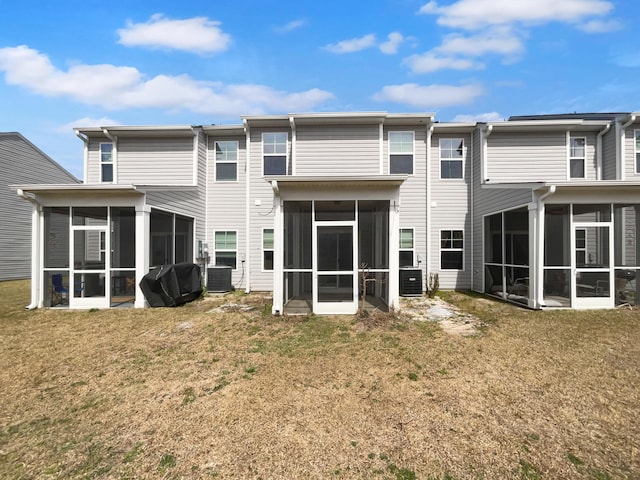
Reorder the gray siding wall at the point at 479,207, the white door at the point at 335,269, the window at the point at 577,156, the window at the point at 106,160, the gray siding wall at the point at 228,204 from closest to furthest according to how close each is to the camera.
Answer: the white door at the point at 335,269 < the gray siding wall at the point at 479,207 < the window at the point at 577,156 < the gray siding wall at the point at 228,204 < the window at the point at 106,160

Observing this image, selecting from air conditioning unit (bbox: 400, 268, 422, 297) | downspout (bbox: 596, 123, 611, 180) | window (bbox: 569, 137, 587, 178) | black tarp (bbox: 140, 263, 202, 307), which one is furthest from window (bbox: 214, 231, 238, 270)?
downspout (bbox: 596, 123, 611, 180)

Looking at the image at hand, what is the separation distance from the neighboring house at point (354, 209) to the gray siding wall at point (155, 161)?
0.05 metres

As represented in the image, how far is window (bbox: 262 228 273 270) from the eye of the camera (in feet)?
36.0

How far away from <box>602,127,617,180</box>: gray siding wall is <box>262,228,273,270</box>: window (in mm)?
11290

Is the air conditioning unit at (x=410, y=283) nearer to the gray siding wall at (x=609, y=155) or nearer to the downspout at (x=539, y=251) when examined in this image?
the downspout at (x=539, y=251)

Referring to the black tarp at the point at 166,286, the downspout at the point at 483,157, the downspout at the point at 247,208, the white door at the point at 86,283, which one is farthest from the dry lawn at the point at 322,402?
the downspout at the point at 483,157

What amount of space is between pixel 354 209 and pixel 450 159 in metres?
5.35

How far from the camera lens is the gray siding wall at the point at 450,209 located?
10.9 meters

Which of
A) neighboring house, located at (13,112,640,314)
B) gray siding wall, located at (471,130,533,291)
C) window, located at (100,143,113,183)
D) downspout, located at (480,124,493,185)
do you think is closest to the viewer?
neighboring house, located at (13,112,640,314)

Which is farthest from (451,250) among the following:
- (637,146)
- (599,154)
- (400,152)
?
(637,146)

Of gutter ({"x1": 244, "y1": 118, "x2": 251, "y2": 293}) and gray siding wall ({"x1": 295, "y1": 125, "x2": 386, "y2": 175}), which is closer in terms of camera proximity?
gray siding wall ({"x1": 295, "y1": 125, "x2": 386, "y2": 175})

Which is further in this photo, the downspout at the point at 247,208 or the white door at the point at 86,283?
the downspout at the point at 247,208

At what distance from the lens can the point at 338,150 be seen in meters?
10.7

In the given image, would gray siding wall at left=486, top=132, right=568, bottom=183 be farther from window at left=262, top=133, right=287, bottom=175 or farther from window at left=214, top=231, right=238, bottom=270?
window at left=214, top=231, right=238, bottom=270
